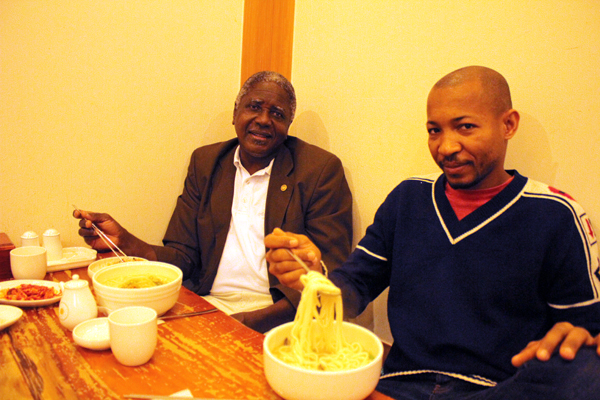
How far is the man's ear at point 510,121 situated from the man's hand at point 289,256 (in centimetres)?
75

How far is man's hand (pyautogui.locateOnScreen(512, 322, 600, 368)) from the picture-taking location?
3.01 feet

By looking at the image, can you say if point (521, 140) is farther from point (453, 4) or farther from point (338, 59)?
point (338, 59)

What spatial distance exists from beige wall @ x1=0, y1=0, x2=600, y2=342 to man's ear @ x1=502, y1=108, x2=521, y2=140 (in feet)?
0.82

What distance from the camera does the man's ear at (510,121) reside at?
1347 mm

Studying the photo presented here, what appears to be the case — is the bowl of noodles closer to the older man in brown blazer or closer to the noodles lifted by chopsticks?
the noodles lifted by chopsticks

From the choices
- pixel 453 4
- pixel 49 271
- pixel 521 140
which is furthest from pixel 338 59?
pixel 49 271

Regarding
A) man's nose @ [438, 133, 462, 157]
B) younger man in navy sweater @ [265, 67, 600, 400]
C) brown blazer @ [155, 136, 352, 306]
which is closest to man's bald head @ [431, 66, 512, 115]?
younger man in navy sweater @ [265, 67, 600, 400]

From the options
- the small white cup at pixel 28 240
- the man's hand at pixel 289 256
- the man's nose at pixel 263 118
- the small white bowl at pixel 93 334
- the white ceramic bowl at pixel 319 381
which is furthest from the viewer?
the man's nose at pixel 263 118

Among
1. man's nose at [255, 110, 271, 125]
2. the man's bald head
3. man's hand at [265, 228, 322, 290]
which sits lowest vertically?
man's hand at [265, 228, 322, 290]

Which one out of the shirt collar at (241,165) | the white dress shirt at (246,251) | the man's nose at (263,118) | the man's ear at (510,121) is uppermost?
the man's ear at (510,121)

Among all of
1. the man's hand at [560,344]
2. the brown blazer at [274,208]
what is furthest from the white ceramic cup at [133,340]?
the brown blazer at [274,208]

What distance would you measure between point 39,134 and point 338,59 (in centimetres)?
165

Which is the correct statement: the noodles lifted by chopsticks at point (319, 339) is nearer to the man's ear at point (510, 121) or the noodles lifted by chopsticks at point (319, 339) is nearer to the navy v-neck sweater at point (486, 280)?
the navy v-neck sweater at point (486, 280)

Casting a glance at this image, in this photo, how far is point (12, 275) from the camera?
1.58 metres
